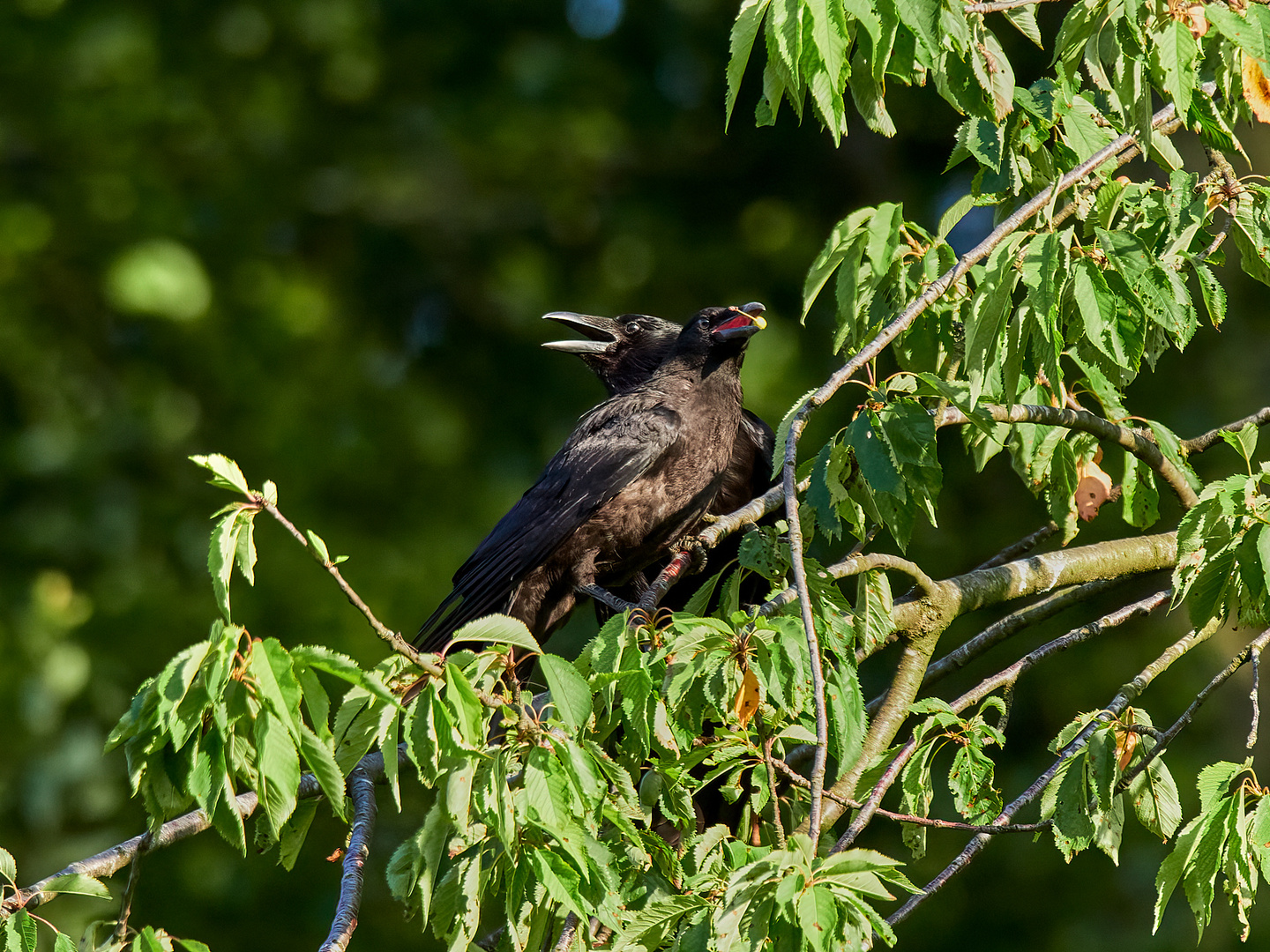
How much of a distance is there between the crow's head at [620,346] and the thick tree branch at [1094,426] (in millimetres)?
2318

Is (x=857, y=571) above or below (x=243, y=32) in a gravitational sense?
below

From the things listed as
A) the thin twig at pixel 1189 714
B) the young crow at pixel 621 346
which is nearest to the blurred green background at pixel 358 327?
the young crow at pixel 621 346

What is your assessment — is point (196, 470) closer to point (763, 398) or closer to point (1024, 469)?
point (763, 398)

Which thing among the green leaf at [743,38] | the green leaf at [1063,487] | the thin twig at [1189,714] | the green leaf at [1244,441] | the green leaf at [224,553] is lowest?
the thin twig at [1189,714]

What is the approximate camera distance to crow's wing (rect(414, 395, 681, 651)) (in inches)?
175

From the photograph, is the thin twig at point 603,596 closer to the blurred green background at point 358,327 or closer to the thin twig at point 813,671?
the thin twig at point 813,671

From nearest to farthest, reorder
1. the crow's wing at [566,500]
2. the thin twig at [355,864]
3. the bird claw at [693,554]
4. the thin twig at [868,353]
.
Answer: the thin twig at [868,353]
the thin twig at [355,864]
the bird claw at [693,554]
the crow's wing at [566,500]

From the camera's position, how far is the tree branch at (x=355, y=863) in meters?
2.42

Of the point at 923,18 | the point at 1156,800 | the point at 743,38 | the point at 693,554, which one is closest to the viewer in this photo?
the point at 923,18

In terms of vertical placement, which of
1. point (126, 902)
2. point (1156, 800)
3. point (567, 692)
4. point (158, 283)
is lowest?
point (1156, 800)

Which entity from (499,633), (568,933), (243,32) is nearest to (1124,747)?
(568,933)

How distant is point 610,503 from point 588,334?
1.33 meters

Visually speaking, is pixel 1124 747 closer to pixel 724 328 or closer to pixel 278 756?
pixel 278 756

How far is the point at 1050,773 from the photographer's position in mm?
2748
